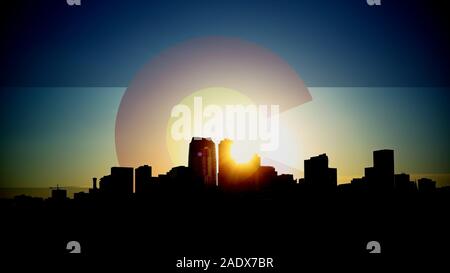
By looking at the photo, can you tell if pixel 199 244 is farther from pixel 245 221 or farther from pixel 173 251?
pixel 245 221

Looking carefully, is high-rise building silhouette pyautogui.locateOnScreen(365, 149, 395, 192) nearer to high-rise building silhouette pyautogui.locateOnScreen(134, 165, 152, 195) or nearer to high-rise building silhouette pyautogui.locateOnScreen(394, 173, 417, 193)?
high-rise building silhouette pyautogui.locateOnScreen(394, 173, 417, 193)

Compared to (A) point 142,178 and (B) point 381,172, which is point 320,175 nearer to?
(B) point 381,172

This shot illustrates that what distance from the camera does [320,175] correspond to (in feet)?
201

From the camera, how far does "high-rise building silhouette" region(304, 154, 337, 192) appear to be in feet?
202

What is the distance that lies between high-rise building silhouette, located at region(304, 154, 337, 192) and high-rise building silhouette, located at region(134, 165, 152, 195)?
33.7 metres

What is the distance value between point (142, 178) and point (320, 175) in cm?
3777

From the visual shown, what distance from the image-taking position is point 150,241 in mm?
73562

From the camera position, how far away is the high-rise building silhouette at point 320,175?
61.5 meters

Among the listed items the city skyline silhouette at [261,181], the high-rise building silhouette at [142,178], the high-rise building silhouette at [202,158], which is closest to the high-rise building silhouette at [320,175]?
the city skyline silhouette at [261,181]

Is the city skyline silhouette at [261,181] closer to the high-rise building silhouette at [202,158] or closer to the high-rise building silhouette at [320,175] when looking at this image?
the high-rise building silhouette at [320,175]

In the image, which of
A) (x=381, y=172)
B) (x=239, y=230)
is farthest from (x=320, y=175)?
(x=239, y=230)

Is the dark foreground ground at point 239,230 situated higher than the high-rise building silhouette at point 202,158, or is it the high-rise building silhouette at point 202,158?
the high-rise building silhouette at point 202,158

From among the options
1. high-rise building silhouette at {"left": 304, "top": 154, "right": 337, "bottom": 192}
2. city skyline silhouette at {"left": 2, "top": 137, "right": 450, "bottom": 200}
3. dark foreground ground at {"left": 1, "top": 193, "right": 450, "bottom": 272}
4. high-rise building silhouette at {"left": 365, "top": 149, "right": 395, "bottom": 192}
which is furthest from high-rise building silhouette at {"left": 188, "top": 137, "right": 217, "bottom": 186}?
high-rise building silhouette at {"left": 365, "top": 149, "right": 395, "bottom": 192}

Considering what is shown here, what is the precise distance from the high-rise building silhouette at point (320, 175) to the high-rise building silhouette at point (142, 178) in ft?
111
